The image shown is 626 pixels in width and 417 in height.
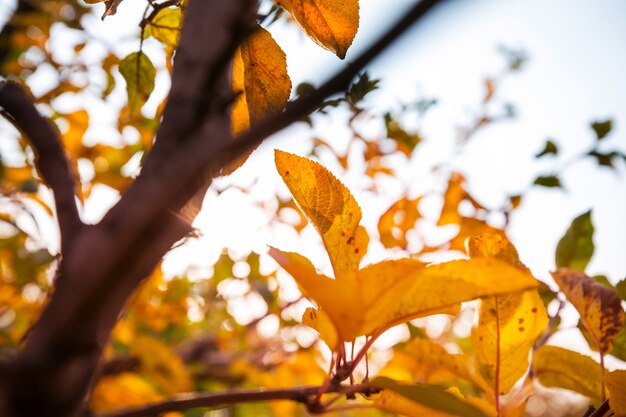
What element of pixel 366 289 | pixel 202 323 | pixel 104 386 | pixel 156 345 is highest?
pixel 366 289

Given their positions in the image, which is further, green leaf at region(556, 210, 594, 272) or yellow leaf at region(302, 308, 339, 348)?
green leaf at region(556, 210, 594, 272)

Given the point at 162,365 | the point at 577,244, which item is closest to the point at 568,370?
the point at 577,244

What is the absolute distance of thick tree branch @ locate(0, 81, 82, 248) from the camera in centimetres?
27

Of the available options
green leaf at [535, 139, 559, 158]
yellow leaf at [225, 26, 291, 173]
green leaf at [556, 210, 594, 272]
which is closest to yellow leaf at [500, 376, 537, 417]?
green leaf at [556, 210, 594, 272]

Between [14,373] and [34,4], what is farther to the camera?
[34,4]

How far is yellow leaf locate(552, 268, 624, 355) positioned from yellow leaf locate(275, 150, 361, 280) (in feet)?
0.62

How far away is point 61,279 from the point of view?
0.24m

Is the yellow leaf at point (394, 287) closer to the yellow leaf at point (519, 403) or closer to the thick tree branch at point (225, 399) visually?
the thick tree branch at point (225, 399)

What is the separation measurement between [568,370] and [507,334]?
0.10 m

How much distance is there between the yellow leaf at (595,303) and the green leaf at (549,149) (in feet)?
1.59

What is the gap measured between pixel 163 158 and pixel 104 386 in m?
1.32

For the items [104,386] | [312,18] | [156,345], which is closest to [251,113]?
[312,18]

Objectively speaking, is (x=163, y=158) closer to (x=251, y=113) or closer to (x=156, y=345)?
(x=251, y=113)

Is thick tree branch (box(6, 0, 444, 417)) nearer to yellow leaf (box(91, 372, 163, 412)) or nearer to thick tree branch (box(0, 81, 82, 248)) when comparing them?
thick tree branch (box(0, 81, 82, 248))
